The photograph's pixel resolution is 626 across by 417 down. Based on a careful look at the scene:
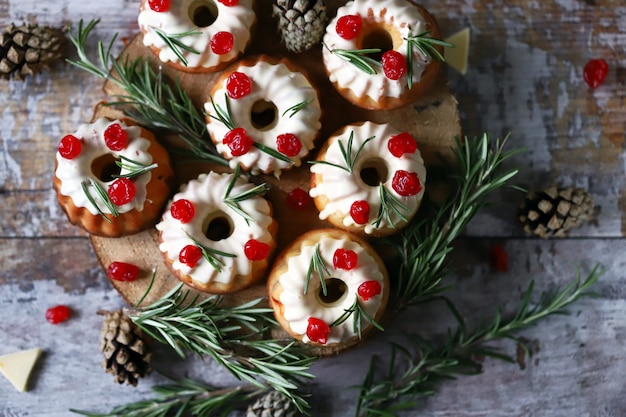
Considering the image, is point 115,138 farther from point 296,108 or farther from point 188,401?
point 188,401

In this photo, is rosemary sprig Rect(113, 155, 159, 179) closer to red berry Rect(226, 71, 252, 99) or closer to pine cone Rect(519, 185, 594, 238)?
red berry Rect(226, 71, 252, 99)

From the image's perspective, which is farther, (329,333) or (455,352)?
(455,352)

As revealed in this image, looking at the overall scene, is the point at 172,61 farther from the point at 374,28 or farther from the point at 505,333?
the point at 505,333

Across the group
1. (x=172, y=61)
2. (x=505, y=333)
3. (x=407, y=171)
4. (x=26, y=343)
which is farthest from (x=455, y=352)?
(x=26, y=343)

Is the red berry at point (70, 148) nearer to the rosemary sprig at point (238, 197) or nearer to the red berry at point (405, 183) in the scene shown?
the rosemary sprig at point (238, 197)

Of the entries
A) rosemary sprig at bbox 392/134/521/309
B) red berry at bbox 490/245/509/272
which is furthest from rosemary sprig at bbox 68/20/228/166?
red berry at bbox 490/245/509/272

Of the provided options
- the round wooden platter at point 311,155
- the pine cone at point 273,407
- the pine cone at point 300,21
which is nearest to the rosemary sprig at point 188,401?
the pine cone at point 273,407
